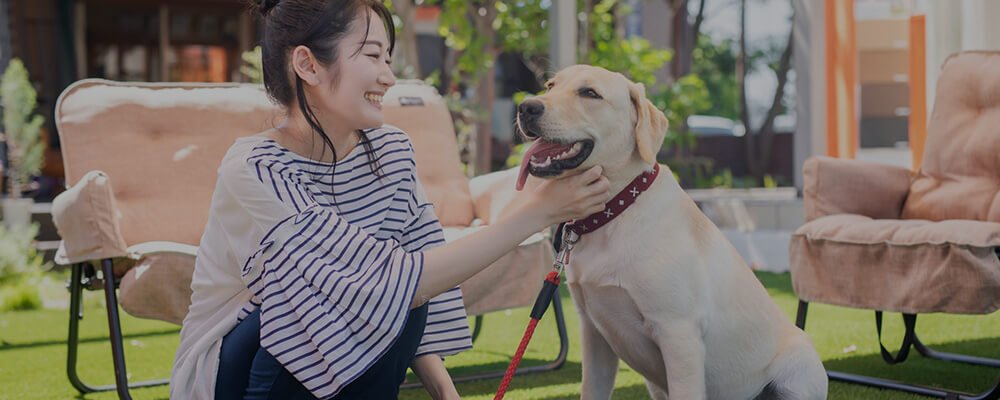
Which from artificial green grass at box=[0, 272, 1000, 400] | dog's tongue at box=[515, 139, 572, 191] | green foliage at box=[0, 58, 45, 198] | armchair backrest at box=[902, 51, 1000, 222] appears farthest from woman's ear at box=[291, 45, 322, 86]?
green foliage at box=[0, 58, 45, 198]

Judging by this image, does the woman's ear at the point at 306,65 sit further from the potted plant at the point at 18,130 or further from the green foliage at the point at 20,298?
the potted plant at the point at 18,130

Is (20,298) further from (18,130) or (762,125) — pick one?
(762,125)

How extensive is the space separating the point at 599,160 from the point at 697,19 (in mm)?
10934

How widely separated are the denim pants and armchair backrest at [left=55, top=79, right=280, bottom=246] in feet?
4.51

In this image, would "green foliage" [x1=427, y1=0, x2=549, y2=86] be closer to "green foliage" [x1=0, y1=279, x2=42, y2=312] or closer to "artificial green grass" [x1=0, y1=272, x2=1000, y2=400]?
"artificial green grass" [x1=0, y1=272, x2=1000, y2=400]

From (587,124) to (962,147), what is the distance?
6.35 feet

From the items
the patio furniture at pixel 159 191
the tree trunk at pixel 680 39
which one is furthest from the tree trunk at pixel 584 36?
the tree trunk at pixel 680 39

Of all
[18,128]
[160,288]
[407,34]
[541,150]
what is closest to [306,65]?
[541,150]

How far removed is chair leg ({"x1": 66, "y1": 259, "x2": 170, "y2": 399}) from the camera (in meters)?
2.32

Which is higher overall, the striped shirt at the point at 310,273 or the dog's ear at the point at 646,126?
the dog's ear at the point at 646,126

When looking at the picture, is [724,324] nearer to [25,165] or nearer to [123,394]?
[123,394]

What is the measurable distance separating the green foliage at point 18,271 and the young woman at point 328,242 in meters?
3.81

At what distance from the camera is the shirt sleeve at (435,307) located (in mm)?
1739

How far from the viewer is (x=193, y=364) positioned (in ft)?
5.17
